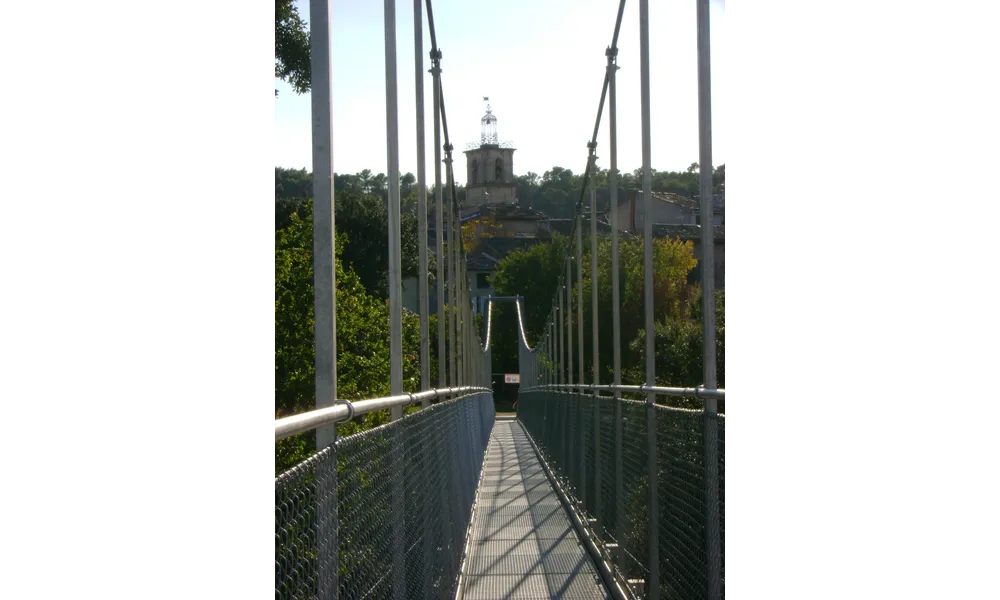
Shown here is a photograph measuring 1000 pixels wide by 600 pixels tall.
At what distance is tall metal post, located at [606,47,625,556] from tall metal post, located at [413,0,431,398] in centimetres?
130

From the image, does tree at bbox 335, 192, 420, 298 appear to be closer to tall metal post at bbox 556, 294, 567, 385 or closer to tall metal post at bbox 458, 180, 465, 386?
tall metal post at bbox 458, 180, 465, 386

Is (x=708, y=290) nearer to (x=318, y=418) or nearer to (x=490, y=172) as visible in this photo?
(x=318, y=418)

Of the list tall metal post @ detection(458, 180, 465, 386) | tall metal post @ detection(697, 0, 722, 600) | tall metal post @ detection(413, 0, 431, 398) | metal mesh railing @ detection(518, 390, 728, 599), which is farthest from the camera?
tall metal post @ detection(458, 180, 465, 386)

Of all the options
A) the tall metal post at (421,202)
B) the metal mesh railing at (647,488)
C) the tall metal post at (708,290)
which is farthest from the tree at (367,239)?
the tall metal post at (708,290)

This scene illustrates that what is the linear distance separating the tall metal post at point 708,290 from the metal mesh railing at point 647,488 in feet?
0.07

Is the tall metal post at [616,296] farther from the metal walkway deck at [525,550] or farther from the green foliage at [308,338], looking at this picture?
the green foliage at [308,338]

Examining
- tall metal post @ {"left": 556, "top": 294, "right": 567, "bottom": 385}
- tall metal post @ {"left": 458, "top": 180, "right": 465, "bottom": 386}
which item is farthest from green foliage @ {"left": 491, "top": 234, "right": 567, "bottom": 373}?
tall metal post @ {"left": 458, "top": 180, "right": 465, "bottom": 386}

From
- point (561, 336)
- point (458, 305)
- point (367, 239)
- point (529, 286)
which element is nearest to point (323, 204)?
point (458, 305)

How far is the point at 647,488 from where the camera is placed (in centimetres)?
551

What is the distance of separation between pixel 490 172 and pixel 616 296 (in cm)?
6773

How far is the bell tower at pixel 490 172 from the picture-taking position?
7219 cm

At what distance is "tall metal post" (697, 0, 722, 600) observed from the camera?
372 cm
